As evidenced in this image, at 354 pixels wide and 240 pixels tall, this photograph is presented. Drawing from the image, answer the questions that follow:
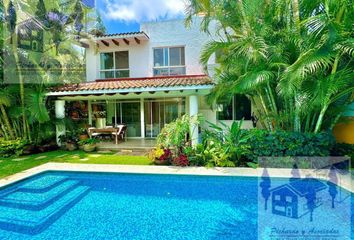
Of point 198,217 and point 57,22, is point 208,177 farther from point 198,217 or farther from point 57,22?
point 57,22

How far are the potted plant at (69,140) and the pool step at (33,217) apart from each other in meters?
8.54

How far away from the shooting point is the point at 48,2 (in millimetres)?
14695

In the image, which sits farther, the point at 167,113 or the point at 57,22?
the point at 167,113

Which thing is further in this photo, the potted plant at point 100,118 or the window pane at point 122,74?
the window pane at point 122,74

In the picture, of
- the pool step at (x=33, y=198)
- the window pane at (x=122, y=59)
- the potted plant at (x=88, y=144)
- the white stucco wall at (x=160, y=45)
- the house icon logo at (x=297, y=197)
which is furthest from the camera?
the window pane at (x=122, y=59)

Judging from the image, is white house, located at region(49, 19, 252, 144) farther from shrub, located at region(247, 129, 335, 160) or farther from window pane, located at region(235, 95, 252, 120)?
shrub, located at region(247, 129, 335, 160)

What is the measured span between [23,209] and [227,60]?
10.6 meters

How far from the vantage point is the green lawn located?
11.8 metres

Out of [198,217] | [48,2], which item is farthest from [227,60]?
[48,2]

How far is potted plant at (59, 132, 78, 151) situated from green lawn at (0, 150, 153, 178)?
3.39 ft

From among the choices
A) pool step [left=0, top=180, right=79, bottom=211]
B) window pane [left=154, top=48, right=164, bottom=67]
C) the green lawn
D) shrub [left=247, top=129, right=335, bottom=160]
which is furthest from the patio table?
shrub [left=247, top=129, right=335, bottom=160]

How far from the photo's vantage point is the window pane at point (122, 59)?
2089 centimetres

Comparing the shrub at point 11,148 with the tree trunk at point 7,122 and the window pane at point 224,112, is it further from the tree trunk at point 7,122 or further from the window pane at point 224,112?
the window pane at point 224,112

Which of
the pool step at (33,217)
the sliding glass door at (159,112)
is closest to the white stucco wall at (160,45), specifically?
the sliding glass door at (159,112)
